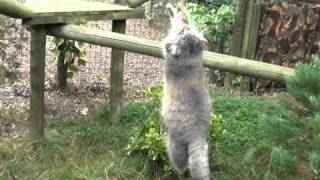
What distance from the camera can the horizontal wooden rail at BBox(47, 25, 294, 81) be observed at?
418cm

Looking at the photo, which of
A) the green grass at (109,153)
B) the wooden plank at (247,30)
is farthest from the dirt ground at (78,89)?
the wooden plank at (247,30)

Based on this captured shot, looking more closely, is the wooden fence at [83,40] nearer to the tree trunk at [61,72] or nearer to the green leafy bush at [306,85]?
the green leafy bush at [306,85]

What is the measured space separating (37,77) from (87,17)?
2.22 ft

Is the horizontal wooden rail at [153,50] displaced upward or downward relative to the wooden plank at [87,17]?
downward

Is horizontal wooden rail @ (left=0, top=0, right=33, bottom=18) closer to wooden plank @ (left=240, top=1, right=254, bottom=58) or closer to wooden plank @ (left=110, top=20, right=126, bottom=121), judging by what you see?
wooden plank @ (left=110, top=20, right=126, bottom=121)

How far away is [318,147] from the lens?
3176 millimetres

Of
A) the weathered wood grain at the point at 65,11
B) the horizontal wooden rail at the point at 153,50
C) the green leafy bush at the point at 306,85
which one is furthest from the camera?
the weathered wood grain at the point at 65,11

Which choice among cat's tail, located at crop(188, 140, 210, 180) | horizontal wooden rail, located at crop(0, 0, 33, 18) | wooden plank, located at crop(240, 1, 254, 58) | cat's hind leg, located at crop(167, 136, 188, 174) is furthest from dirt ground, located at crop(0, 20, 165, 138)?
cat's tail, located at crop(188, 140, 210, 180)

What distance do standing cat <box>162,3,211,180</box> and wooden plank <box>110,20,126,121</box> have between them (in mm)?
2714

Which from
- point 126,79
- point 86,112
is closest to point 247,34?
point 126,79

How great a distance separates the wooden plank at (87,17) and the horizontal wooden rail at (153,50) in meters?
0.08

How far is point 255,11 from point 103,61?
2.16 metres

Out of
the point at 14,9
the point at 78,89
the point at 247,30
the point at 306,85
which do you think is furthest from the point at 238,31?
the point at 306,85

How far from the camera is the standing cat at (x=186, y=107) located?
9.97 ft
